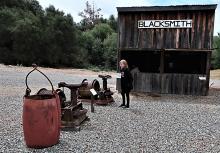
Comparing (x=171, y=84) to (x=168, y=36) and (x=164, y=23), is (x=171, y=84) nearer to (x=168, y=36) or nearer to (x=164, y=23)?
(x=168, y=36)

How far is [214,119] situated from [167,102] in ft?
11.3

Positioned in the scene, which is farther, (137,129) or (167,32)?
(167,32)

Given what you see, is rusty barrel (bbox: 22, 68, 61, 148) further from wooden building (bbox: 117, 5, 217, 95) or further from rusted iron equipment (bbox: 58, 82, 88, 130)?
wooden building (bbox: 117, 5, 217, 95)

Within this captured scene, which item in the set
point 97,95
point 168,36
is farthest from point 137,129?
point 168,36

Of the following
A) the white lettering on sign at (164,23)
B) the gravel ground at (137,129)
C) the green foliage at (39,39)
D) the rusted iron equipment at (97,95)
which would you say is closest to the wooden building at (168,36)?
the white lettering on sign at (164,23)

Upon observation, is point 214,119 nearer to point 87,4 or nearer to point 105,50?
point 105,50

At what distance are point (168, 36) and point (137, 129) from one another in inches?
318

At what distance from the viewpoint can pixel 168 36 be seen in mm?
15695

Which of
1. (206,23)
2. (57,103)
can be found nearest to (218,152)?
(57,103)

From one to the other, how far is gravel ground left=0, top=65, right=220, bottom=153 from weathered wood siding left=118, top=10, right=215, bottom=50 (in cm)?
340

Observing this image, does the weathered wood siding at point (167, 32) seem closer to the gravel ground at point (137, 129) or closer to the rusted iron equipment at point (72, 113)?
the gravel ground at point (137, 129)

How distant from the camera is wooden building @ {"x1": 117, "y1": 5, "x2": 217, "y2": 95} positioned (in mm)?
15469

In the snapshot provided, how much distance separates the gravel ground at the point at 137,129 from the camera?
6.84m

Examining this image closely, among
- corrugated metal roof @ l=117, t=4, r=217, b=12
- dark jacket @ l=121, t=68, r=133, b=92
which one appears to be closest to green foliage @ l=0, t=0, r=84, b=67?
corrugated metal roof @ l=117, t=4, r=217, b=12
